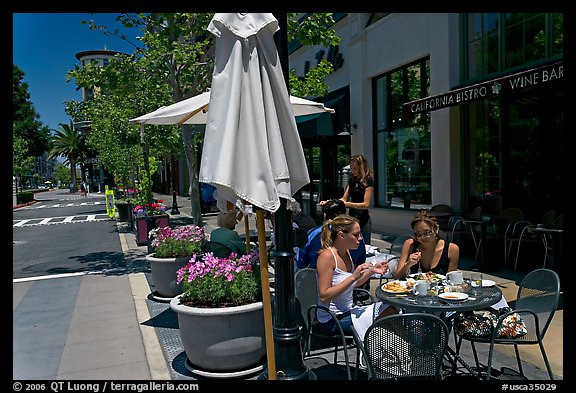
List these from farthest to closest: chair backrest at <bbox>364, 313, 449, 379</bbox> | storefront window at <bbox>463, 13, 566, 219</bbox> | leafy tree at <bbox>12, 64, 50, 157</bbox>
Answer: leafy tree at <bbox>12, 64, 50, 157</bbox>
storefront window at <bbox>463, 13, 566, 219</bbox>
chair backrest at <bbox>364, 313, 449, 379</bbox>

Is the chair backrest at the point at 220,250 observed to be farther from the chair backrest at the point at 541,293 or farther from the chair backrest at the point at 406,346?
the chair backrest at the point at 541,293

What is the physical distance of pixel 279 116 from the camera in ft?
11.3

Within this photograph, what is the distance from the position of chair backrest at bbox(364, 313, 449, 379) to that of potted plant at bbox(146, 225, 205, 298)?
12.6 ft

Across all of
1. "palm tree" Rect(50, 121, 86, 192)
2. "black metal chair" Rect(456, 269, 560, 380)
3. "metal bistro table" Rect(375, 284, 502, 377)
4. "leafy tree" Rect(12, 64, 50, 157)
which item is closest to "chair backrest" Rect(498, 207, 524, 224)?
"black metal chair" Rect(456, 269, 560, 380)

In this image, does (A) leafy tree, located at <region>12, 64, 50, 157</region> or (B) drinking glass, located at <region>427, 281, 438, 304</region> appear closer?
(B) drinking glass, located at <region>427, 281, 438, 304</region>

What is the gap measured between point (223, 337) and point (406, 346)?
65.9 inches

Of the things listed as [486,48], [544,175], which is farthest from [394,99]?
[544,175]

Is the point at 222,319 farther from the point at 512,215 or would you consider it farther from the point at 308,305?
the point at 512,215

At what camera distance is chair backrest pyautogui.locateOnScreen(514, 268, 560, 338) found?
12.0 feet

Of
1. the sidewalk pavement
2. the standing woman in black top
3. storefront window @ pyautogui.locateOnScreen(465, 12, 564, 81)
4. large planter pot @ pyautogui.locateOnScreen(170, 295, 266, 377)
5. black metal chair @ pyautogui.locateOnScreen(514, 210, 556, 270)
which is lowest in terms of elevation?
the sidewalk pavement

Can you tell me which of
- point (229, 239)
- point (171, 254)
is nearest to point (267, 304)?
point (229, 239)

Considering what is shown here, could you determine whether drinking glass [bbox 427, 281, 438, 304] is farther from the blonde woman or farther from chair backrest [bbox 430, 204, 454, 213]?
chair backrest [bbox 430, 204, 454, 213]

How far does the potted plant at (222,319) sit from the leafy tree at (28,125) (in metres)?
53.0

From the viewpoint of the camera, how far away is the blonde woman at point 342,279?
3.72 meters
